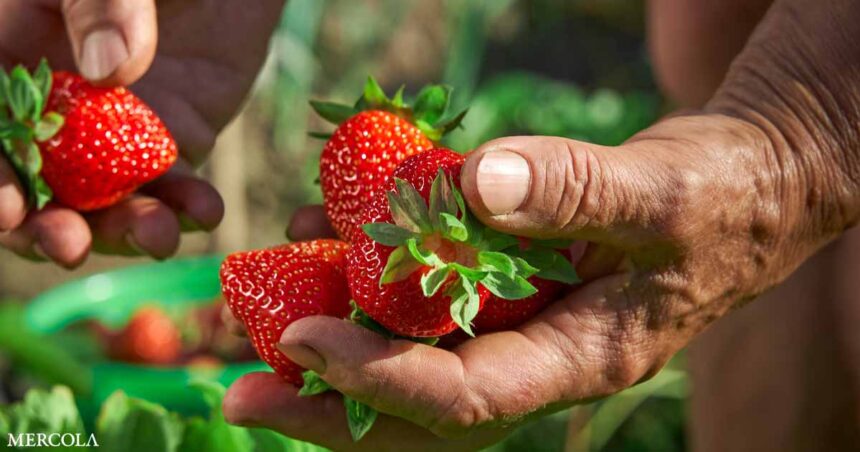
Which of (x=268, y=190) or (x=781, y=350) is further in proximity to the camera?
(x=268, y=190)

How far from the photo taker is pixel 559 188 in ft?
3.28

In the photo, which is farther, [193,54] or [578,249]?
[193,54]

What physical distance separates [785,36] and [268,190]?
8.85 ft

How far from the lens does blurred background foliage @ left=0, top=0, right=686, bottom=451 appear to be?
278cm

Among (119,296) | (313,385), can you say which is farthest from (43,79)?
(119,296)

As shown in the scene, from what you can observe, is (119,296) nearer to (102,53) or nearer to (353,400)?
(102,53)

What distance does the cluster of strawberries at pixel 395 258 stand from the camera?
98 cm

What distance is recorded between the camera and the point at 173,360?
2469 mm

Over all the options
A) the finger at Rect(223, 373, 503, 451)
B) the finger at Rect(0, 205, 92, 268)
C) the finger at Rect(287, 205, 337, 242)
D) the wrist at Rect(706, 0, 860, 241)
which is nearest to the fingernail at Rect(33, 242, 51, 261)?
the finger at Rect(0, 205, 92, 268)

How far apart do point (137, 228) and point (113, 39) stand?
0.87ft

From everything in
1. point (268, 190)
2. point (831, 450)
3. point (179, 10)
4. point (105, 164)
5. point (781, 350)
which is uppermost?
point (179, 10)

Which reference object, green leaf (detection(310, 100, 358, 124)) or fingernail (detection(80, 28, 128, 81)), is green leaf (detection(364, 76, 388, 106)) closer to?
green leaf (detection(310, 100, 358, 124))

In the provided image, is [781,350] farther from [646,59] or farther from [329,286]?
[646,59]

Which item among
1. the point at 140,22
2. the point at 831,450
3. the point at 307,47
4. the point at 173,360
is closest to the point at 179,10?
the point at 140,22
